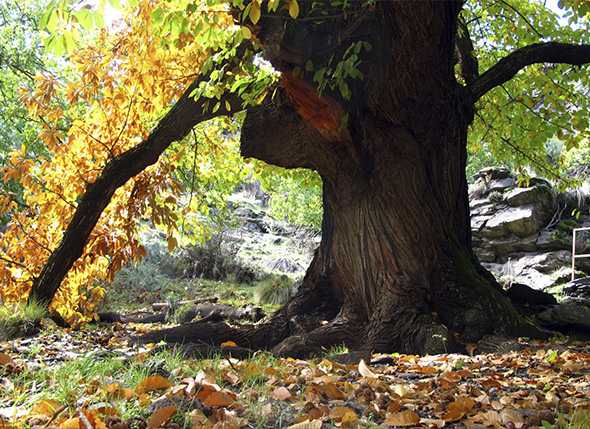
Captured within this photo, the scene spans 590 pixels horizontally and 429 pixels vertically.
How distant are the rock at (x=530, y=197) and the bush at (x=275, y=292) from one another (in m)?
8.36

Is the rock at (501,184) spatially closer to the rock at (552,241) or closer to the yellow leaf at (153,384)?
the rock at (552,241)

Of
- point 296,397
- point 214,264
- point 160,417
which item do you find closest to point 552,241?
point 214,264

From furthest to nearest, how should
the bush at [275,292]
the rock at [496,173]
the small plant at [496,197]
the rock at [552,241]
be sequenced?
the rock at [496,173], the small plant at [496,197], the rock at [552,241], the bush at [275,292]

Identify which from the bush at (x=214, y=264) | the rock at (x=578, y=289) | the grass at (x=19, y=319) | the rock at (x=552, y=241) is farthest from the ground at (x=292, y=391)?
the rock at (x=552, y=241)

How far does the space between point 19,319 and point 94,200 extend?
4.91 ft

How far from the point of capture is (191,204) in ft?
22.9

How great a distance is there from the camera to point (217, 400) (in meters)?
2.03

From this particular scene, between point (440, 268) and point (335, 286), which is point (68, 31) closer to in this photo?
point (440, 268)

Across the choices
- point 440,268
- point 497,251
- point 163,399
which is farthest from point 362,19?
point 497,251

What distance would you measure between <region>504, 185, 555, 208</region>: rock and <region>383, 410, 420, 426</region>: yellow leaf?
577 inches

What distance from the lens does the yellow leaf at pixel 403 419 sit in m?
2.01

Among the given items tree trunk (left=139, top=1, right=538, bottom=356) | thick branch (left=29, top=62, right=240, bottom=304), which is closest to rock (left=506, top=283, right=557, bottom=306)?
tree trunk (left=139, top=1, right=538, bottom=356)

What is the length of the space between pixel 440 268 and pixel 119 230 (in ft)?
12.1

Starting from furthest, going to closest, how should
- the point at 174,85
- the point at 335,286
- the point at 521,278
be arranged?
the point at 521,278, the point at 174,85, the point at 335,286
